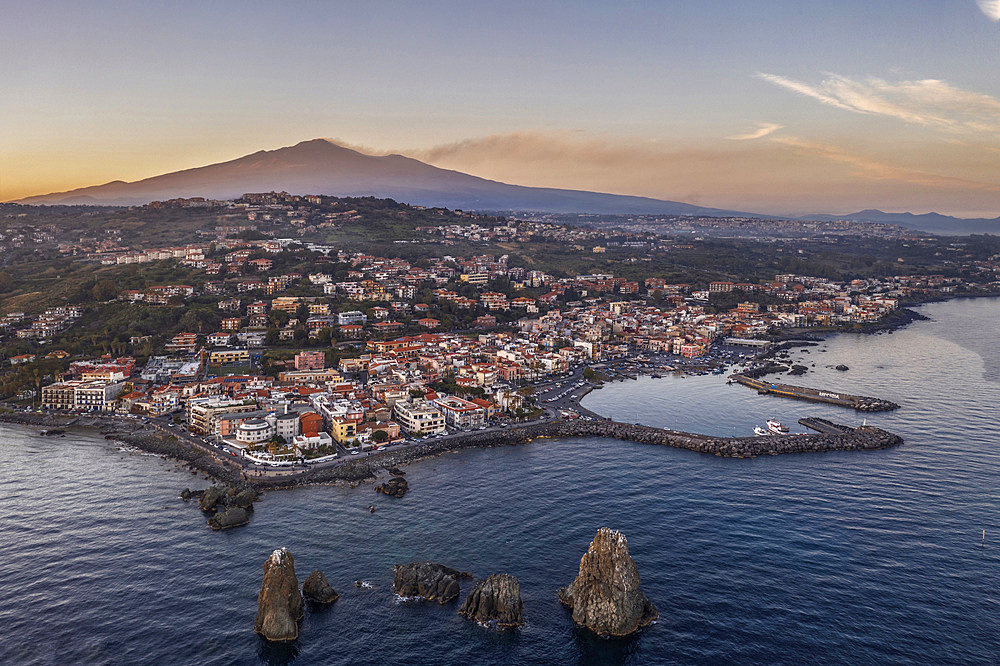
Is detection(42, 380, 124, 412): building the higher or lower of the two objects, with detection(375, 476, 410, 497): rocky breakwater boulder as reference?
lower

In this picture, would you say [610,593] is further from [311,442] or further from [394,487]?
[311,442]

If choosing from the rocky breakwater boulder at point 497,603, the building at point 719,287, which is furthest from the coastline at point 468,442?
the building at point 719,287

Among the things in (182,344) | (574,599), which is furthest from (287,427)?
(182,344)

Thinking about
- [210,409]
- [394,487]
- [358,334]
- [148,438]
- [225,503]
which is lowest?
[148,438]

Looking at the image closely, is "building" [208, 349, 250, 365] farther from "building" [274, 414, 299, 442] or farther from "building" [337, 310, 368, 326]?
"building" [274, 414, 299, 442]

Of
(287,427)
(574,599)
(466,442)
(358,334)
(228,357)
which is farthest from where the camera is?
(358,334)

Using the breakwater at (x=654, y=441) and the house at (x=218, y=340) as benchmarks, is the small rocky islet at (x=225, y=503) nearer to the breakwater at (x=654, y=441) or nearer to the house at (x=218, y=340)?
the breakwater at (x=654, y=441)

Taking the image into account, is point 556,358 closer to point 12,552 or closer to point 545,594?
point 545,594

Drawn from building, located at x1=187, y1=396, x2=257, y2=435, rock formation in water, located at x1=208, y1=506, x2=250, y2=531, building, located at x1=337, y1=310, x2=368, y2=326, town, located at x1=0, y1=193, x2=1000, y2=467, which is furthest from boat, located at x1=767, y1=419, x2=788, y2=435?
building, located at x1=337, y1=310, x2=368, y2=326
